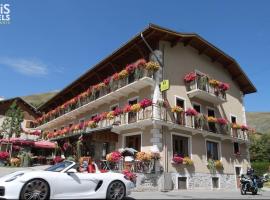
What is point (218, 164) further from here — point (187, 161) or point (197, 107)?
point (197, 107)

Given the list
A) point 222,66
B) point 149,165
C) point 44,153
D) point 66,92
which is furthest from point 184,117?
point 44,153

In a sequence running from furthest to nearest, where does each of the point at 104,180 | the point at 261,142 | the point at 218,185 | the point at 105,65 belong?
the point at 261,142 < the point at 105,65 < the point at 218,185 < the point at 104,180

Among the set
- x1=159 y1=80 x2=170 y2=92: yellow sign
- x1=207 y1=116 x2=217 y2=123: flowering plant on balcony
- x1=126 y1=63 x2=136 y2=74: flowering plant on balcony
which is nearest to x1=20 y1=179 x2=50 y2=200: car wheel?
x1=159 y1=80 x2=170 y2=92: yellow sign

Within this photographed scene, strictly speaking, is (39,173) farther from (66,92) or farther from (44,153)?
(44,153)

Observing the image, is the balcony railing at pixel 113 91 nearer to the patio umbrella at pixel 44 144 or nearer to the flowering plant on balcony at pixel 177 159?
the patio umbrella at pixel 44 144

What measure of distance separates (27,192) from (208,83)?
16.8 meters

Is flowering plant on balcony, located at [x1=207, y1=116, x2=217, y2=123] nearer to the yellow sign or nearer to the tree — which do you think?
the yellow sign

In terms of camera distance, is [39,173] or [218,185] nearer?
[39,173]

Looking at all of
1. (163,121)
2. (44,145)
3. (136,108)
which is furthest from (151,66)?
(44,145)

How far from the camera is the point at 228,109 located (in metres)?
25.2

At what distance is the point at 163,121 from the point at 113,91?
17.2ft

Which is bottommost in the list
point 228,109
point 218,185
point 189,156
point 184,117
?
point 218,185

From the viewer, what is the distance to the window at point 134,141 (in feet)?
62.4

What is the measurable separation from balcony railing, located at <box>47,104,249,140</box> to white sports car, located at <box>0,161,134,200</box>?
28.5 ft
